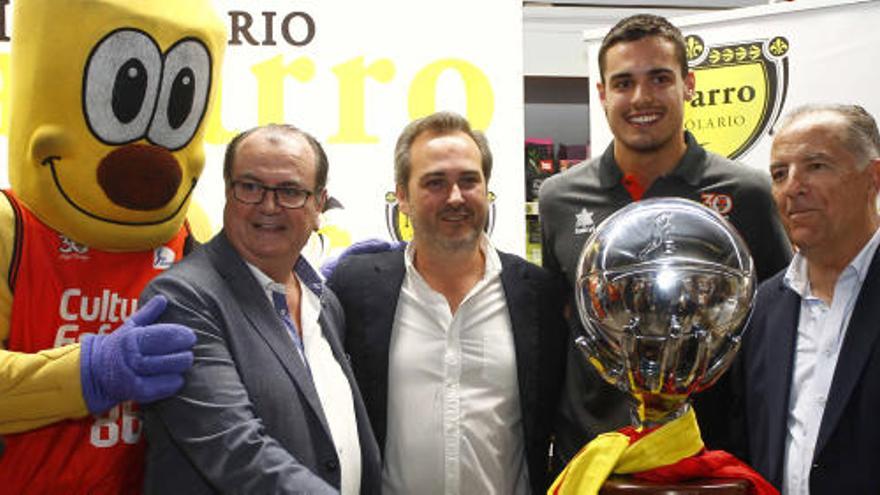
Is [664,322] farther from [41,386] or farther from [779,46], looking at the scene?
[779,46]

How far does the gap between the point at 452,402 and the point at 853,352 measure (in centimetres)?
72

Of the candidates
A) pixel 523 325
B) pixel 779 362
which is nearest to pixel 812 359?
pixel 779 362

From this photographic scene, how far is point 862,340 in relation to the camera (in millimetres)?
1572

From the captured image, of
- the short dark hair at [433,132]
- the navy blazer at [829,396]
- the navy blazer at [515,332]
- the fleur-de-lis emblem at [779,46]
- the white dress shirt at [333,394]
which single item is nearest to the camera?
the navy blazer at [829,396]

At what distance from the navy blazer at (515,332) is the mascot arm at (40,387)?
0.54m

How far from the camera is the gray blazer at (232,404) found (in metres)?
1.41

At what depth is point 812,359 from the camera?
5.40 feet

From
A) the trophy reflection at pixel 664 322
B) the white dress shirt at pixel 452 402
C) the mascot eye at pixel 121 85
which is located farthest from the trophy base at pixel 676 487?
the mascot eye at pixel 121 85

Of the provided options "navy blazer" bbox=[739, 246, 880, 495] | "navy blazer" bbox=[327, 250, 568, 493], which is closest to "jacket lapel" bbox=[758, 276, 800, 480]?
"navy blazer" bbox=[739, 246, 880, 495]

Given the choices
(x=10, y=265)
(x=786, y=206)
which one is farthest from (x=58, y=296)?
(x=786, y=206)

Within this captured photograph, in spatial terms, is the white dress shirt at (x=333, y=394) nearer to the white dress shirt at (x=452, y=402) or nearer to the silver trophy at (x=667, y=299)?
the white dress shirt at (x=452, y=402)

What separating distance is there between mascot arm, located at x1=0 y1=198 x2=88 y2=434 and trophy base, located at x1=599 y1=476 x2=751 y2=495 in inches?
35.7

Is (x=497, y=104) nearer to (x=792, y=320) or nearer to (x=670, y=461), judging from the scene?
(x=792, y=320)

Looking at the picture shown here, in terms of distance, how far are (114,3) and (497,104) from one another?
1400 mm
